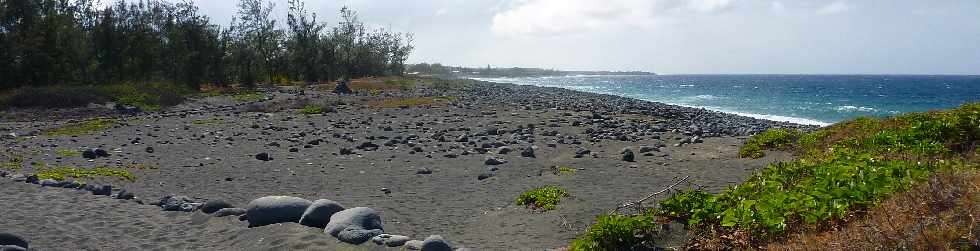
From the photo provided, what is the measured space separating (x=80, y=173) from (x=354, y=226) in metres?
7.39

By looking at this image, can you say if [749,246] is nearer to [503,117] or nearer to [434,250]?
[434,250]

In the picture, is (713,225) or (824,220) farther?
(713,225)

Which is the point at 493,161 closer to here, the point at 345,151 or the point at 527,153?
the point at 527,153

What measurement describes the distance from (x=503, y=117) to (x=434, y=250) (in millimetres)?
20111

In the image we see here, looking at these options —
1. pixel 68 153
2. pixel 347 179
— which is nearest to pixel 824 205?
pixel 347 179

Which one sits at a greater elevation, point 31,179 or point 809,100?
point 31,179

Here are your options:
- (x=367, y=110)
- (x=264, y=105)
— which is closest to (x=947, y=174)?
(x=367, y=110)

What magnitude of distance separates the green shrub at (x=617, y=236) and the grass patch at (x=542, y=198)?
10.5ft

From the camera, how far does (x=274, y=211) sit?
8367 mm

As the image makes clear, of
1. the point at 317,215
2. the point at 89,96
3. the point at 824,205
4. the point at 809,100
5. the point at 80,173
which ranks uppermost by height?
the point at 824,205

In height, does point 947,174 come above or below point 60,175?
above

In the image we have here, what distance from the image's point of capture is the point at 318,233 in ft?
25.2

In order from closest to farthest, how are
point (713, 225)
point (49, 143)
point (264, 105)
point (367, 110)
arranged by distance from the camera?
point (713, 225) → point (49, 143) → point (367, 110) → point (264, 105)

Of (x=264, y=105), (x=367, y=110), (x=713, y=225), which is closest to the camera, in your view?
(x=713, y=225)
